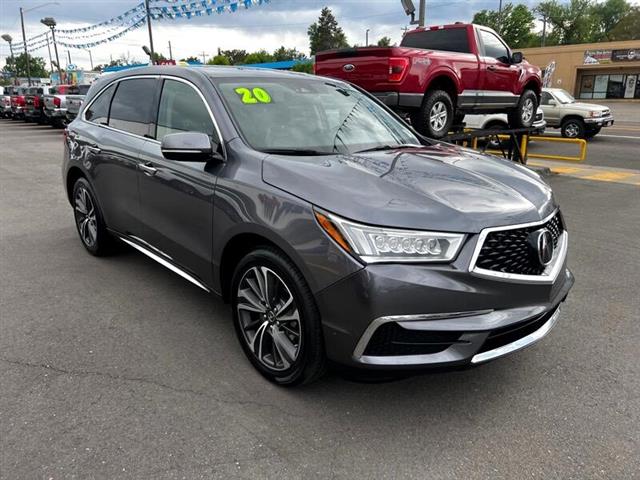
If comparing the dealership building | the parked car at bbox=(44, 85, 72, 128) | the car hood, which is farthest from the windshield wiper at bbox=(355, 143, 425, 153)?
the dealership building

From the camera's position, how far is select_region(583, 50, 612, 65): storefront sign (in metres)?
48.3

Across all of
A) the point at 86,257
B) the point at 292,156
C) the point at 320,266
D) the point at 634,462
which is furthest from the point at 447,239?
the point at 86,257

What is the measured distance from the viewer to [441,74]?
7.74m

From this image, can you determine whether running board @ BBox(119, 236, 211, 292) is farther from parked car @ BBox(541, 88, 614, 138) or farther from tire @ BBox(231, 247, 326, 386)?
parked car @ BBox(541, 88, 614, 138)

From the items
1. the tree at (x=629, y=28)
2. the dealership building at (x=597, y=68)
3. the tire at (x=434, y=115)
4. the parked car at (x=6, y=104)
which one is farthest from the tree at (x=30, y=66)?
the tire at (x=434, y=115)

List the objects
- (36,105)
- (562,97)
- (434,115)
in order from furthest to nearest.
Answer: (36,105)
(562,97)
(434,115)

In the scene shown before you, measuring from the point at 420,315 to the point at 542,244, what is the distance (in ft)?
2.62

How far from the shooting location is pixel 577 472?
2414 mm

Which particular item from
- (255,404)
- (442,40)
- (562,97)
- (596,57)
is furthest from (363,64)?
(596,57)

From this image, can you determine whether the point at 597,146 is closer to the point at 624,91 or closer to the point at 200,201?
the point at 200,201

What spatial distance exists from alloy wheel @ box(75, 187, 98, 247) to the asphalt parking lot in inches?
34.7

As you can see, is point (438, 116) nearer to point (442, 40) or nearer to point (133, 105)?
point (442, 40)

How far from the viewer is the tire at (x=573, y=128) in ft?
60.4

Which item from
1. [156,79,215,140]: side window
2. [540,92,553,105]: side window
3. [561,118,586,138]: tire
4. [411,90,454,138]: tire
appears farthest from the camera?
[540,92,553,105]: side window
